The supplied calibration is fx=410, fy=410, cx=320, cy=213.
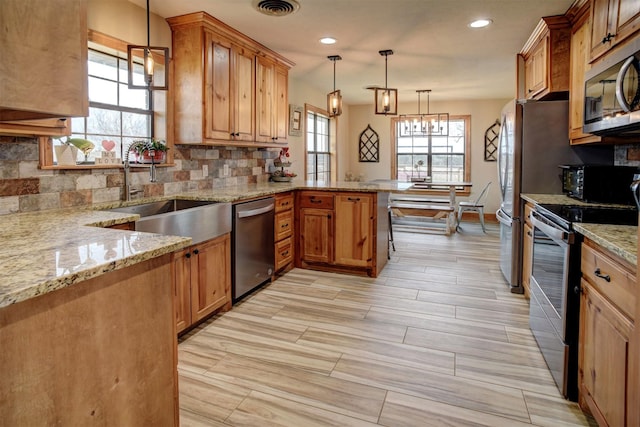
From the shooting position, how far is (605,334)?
1.63 meters

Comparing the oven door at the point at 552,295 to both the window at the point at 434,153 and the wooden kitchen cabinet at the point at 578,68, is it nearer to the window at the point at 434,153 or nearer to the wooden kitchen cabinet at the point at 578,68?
the wooden kitchen cabinet at the point at 578,68

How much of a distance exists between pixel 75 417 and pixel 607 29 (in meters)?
3.20

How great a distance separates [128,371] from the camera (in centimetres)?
131

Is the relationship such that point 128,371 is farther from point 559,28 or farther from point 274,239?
point 559,28

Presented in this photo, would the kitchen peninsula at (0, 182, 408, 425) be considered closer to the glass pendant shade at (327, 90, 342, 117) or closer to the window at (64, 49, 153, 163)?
the window at (64, 49, 153, 163)

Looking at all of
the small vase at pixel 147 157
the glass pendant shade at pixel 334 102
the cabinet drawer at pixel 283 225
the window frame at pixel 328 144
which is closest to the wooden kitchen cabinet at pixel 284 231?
the cabinet drawer at pixel 283 225

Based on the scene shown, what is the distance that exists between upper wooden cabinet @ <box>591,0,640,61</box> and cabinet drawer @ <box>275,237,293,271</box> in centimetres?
290

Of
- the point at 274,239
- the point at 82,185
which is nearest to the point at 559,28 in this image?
the point at 274,239

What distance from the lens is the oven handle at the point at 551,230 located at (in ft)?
6.57

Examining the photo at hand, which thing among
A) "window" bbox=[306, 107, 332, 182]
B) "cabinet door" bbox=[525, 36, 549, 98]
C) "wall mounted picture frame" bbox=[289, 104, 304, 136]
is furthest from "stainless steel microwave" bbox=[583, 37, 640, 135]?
"window" bbox=[306, 107, 332, 182]

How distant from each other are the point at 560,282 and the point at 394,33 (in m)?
2.70

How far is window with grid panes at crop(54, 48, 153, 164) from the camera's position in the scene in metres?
2.88

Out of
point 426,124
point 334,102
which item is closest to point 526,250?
point 334,102

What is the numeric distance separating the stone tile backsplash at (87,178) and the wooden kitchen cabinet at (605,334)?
9.64 feet
